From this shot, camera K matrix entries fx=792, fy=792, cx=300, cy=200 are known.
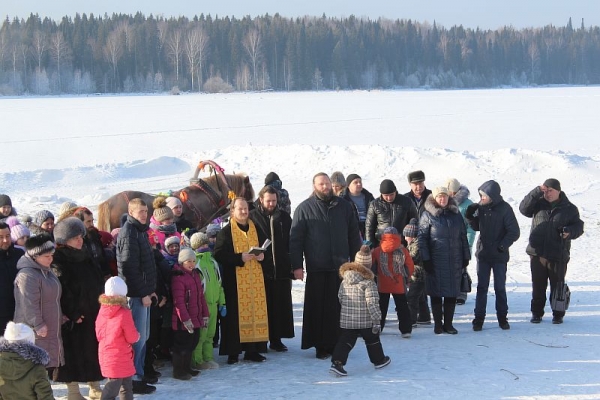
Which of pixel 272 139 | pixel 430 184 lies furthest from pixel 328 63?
pixel 430 184

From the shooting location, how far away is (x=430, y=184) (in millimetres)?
16344

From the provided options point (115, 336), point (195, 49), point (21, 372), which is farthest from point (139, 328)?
point (195, 49)

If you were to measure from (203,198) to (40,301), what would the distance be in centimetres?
439

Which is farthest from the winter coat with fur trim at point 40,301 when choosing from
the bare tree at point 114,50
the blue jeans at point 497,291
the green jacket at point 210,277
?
the bare tree at point 114,50

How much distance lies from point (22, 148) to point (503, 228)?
19.5 metres

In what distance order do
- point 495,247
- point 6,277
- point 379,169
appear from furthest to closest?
point 379,169 → point 495,247 → point 6,277

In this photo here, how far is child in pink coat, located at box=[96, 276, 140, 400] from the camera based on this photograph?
189 inches

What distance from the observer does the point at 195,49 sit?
90688 mm

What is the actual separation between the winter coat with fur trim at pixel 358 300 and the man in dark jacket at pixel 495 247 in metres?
1.73

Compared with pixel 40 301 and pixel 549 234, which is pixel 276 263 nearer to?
pixel 40 301

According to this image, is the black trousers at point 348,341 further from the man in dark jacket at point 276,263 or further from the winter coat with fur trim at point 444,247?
the winter coat with fur trim at point 444,247

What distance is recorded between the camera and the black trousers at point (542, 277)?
7.35 meters

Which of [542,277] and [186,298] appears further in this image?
[542,277]

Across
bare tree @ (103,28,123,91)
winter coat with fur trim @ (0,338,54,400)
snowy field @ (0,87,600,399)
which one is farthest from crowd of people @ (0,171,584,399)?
bare tree @ (103,28,123,91)
